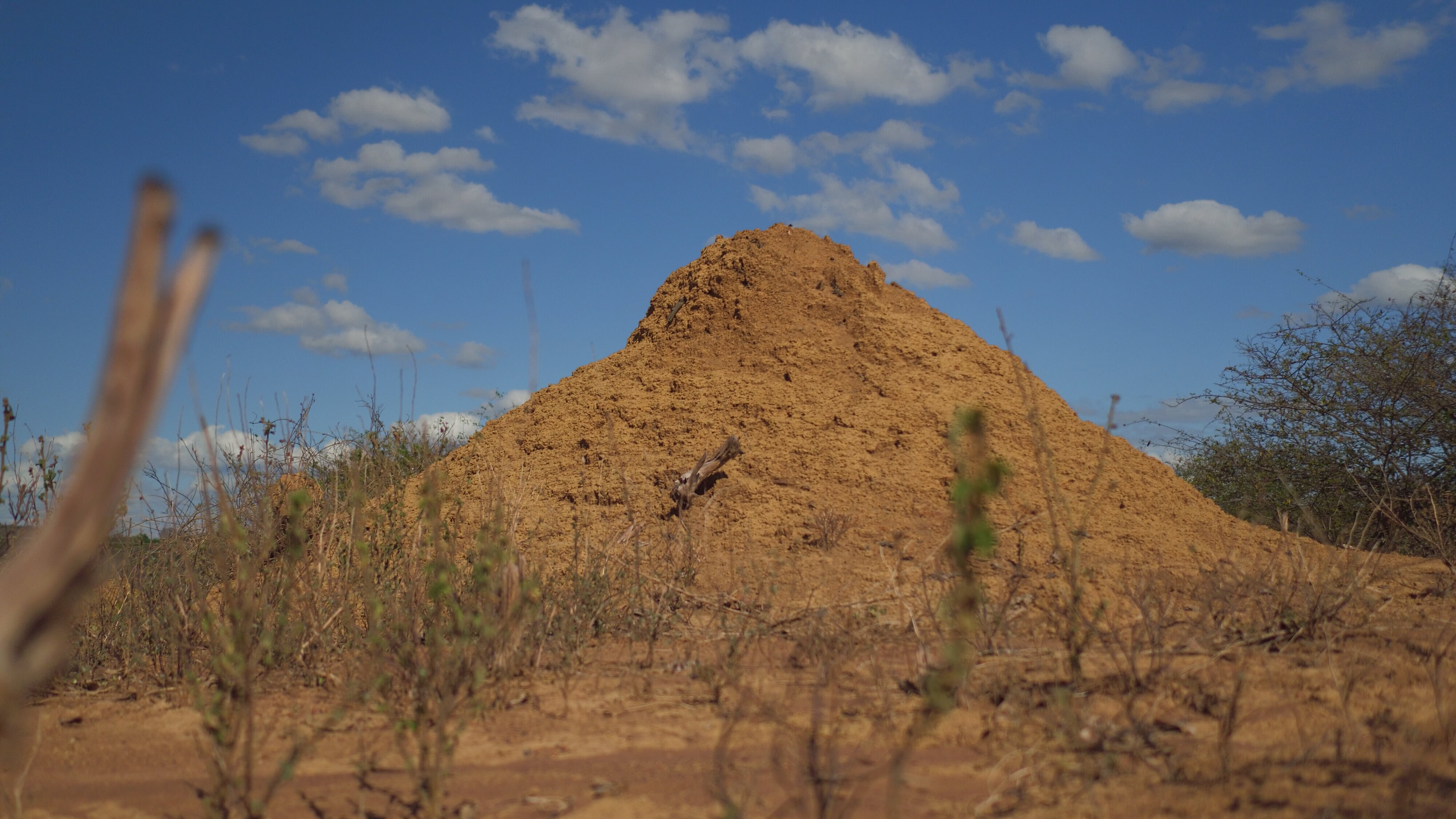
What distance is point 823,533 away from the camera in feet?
17.6

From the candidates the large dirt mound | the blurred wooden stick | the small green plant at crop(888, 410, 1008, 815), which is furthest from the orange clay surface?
the blurred wooden stick

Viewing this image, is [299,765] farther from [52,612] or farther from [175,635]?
[52,612]

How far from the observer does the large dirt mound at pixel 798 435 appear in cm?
557

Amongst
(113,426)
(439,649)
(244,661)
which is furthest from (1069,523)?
(113,426)

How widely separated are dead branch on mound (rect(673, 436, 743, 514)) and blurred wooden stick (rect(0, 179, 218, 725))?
4.95m

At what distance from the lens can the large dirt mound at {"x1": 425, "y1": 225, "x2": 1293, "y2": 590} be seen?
557 cm

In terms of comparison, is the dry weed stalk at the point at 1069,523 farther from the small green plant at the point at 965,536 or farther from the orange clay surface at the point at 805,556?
the small green plant at the point at 965,536

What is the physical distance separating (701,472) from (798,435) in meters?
0.78

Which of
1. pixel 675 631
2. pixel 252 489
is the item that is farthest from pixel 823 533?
pixel 252 489

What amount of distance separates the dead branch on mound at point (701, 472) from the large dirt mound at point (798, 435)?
0.08 meters

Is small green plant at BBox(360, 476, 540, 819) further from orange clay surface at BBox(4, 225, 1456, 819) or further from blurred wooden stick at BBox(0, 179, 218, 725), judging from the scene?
blurred wooden stick at BBox(0, 179, 218, 725)

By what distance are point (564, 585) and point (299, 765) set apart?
71.1 inches

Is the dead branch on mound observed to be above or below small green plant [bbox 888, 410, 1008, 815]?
above

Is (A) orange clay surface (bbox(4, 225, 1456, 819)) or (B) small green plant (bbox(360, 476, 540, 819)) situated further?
(B) small green plant (bbox(360, 476, 540, 819))
